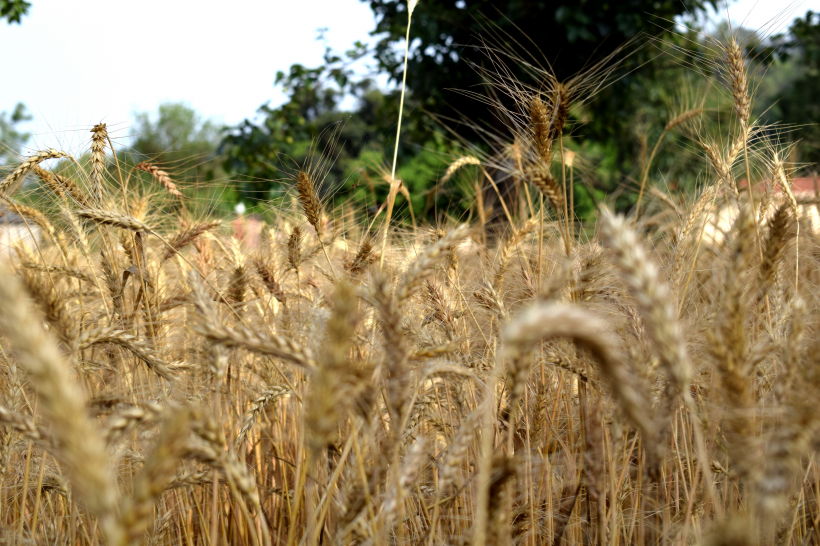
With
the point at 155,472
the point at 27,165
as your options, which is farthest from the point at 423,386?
the point at 27,165

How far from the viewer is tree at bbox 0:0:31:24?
6777 mm

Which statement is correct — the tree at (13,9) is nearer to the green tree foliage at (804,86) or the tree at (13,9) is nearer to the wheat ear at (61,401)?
the wheat ear at (61,401)

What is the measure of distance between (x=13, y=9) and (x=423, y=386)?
789 cm

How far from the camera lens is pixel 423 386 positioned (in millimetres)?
1916

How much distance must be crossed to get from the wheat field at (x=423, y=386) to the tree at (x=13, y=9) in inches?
233

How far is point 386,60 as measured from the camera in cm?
768

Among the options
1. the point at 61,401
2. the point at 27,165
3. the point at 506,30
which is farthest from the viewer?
the point at 506,30

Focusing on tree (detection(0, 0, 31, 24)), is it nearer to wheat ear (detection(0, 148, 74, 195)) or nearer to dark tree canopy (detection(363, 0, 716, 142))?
dark tree canopy (detection(363, 0, 716, 142))

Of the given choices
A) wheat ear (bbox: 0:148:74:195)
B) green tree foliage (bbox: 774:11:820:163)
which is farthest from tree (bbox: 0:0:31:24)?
green tree foliage (bbox: 774:11:820:163)

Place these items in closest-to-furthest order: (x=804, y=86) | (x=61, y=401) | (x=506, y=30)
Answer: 1. (x=61, y=401)
2. (x=506, y=30)
3. (x=804, y=86)

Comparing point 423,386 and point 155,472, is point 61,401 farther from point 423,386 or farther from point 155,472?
point 423,386

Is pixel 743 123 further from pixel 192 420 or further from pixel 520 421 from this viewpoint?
pixel 192 420

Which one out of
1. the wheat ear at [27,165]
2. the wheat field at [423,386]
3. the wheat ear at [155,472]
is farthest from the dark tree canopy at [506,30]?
→ the wheat ear at [155,472]

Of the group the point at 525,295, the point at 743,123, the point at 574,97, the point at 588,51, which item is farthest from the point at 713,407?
the point at 588,51
